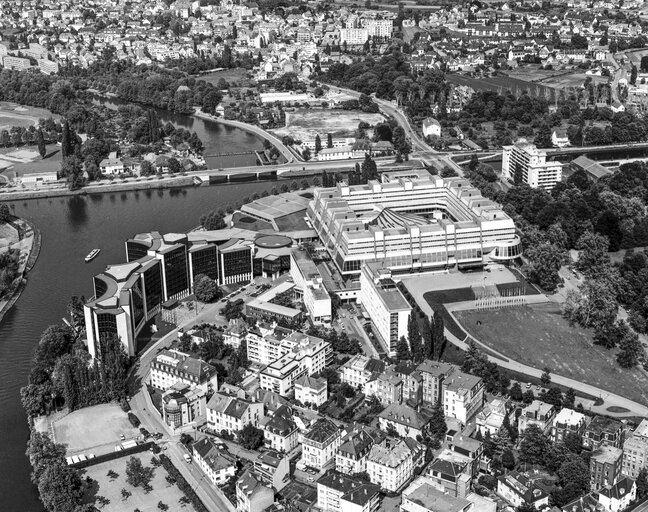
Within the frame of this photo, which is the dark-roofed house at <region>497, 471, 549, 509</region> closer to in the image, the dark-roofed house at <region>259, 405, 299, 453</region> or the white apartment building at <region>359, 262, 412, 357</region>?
the dark-roofed house at <region>259, 405, 299, 453</region>

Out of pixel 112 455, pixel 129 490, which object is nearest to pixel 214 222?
pixel 112 455

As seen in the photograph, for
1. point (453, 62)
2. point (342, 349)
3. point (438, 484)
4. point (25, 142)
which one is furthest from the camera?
point (453, 62)

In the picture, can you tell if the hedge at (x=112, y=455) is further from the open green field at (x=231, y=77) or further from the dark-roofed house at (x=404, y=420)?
the open green field at (x=231, y=77)

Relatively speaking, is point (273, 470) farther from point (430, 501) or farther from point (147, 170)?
point (147, 170)

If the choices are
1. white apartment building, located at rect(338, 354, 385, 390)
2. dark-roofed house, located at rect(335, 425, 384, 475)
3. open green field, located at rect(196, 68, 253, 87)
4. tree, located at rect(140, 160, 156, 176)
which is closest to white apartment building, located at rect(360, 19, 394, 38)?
open green field, located at rect(196, 68, 253, 87)

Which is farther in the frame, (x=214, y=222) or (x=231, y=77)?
(x=231, y=77)

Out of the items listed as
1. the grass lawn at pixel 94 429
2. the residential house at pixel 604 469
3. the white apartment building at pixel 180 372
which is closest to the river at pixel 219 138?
the white apartment building at pixel 180 372

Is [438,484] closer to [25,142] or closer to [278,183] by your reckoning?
[278,183]

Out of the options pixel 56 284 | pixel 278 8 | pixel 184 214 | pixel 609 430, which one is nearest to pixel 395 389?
pixel 609 430
